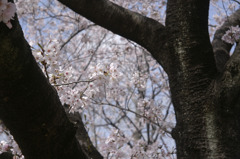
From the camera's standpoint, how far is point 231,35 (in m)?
2.35

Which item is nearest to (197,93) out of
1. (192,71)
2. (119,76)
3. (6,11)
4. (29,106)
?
(192,71)

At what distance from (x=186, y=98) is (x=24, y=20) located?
5808 mm

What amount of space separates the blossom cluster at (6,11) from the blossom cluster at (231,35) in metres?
2.17

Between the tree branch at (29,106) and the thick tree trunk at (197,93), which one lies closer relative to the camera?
the tree branch at (29,106)

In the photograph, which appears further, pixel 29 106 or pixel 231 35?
pixel 231 35

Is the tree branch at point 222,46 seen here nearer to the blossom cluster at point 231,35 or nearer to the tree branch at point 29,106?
the blossom cluster at point 231,35

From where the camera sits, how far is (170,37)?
1908mm

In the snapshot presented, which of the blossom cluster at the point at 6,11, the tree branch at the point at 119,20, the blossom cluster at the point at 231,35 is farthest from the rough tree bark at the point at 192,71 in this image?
the blossom cluster at the point at 6,11

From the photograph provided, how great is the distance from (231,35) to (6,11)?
88.5 inches

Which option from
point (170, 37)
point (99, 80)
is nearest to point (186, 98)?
point (170, 37)

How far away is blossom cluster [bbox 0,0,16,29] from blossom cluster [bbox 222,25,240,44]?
2.17 meters

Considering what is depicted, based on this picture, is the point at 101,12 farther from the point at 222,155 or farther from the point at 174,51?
the point at 222,155

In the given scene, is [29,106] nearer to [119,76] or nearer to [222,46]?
[119,76]

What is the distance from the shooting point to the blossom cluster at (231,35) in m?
2.32
